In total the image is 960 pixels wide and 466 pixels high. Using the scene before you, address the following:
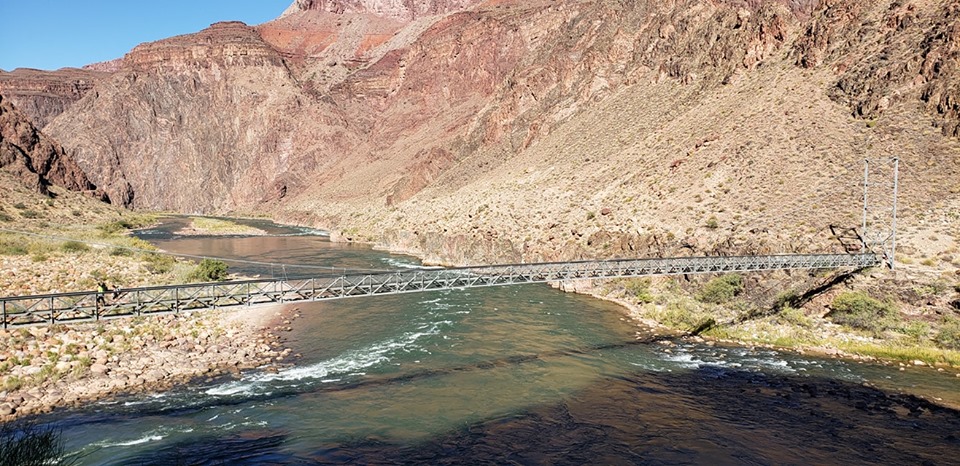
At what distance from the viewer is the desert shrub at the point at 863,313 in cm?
2439

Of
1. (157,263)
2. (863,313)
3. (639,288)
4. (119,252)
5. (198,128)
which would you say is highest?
(198,128)

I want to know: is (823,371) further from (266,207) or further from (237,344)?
(266,207)

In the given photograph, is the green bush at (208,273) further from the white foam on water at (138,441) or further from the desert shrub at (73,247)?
the white foam on water at (138,441)

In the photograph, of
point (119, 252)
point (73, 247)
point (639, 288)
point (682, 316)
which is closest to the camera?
point (682, 316)

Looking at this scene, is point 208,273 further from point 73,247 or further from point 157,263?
point 73,247

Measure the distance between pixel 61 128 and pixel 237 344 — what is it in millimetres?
171650

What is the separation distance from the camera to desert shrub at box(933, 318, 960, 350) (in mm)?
22136

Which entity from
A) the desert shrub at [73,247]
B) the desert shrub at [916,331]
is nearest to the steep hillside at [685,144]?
the desert shrub at [916,331]

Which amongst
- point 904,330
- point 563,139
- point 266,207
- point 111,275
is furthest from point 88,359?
point 266,207

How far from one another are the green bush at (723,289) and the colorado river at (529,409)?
6161 millimetres

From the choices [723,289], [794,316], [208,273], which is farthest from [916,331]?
[208,273]

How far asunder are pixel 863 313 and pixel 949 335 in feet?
10.2

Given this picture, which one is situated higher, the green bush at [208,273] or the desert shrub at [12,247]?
the desert shrub at [12,247]

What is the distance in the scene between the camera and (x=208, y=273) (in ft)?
114
